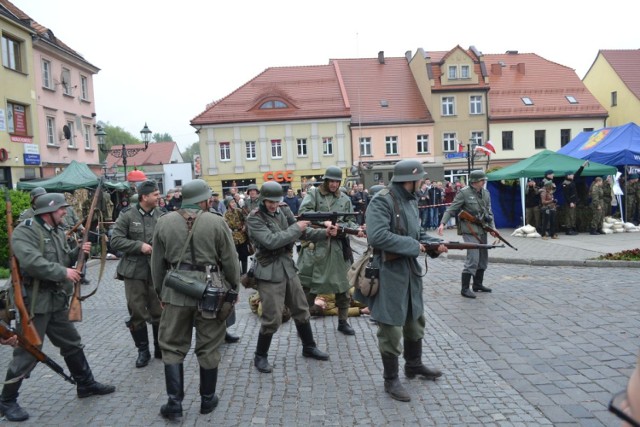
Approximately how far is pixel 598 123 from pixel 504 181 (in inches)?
1203

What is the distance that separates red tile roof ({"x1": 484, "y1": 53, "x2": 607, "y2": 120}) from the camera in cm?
4469

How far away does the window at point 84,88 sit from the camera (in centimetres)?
3347

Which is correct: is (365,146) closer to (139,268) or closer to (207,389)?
(139,268)

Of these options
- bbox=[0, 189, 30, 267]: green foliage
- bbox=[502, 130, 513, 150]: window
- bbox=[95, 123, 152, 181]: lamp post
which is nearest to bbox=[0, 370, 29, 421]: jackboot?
bbox=[0, 189, 30, 267]: green foliage

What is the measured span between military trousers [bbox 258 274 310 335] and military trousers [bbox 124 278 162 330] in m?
1.26

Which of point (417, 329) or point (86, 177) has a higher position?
point (86, 177)

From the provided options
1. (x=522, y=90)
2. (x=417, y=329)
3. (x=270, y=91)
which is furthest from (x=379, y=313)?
(x=522, y=90)

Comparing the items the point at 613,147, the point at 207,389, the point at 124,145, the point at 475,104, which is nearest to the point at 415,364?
the point at 207,389

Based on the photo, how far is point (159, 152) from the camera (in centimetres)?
7719

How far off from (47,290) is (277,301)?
6.89 ft

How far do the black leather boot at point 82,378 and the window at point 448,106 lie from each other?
41940 mm

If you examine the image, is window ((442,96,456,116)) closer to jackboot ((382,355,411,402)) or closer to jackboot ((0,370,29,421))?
jackboot ((382,355,411,402))

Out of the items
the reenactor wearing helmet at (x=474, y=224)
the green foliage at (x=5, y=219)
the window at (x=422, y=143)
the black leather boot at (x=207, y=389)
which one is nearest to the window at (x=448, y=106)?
the window at (x=422, y=143)

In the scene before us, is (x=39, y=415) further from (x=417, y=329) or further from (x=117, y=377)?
(x=417, y=329)
